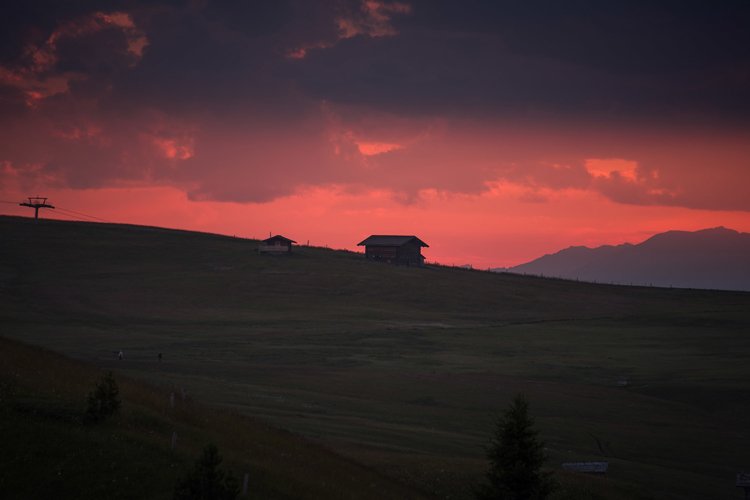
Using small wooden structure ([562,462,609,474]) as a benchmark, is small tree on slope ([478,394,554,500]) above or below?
above

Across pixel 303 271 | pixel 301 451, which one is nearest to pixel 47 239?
pixel 303 271

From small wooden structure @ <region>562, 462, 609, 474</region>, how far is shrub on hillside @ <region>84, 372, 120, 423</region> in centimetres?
2365

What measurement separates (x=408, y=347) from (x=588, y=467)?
49694 mm

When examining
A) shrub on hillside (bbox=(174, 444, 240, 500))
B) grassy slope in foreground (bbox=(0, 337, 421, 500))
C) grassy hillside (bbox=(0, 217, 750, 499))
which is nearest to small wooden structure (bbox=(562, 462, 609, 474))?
grassy hillside (bbox=(0, 217, 750, 499))

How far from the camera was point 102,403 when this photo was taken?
31844 mm

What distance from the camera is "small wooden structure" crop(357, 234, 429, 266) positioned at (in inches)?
7254

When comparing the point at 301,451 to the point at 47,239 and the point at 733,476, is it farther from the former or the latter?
the point at 47,239

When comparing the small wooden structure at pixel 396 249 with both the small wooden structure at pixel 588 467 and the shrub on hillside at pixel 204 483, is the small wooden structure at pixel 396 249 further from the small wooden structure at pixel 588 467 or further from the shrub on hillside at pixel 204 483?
the shrub on hillside at pixel 204 483

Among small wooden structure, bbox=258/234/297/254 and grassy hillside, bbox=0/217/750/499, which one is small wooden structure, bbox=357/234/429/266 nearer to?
grassy hillside, bbox=0/217/750/499

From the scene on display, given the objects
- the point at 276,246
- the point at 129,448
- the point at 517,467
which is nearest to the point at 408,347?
the point at 517,467

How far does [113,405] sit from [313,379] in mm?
38145

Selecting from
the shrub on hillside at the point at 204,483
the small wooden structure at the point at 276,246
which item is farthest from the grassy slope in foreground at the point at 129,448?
the small wooden structure at the point at 276,246

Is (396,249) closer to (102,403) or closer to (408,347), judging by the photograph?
(408,347)

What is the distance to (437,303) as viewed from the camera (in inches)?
5438
